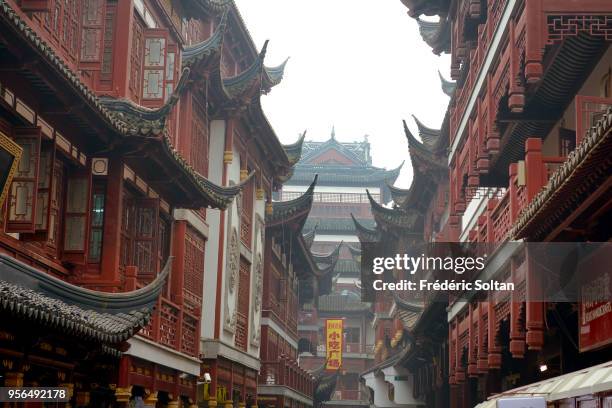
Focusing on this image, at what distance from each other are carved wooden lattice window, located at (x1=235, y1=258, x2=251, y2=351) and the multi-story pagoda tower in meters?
45.0

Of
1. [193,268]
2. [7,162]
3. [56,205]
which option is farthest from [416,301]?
[7,162]

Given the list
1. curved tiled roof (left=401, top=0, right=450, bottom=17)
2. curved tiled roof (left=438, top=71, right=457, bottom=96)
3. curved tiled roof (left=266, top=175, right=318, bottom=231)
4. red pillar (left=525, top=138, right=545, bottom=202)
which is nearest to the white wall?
curved tiled roof (left=401, top=0, right=450, bottom=17)

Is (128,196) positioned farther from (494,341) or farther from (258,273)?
(258,273)

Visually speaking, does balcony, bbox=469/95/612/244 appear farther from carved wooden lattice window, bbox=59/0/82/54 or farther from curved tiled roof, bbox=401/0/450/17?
curved tiled roof, bbox=401/0/450/17

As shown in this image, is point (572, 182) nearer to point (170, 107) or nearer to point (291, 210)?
point (170, 107)

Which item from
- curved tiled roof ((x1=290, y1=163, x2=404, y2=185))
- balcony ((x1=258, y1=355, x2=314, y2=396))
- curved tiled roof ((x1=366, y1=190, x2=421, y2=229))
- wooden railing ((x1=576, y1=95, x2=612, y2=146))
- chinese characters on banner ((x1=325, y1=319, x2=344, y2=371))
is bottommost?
balcony ((x1=258, y1=355, x2=314, y2=396))

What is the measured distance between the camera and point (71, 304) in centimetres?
1600

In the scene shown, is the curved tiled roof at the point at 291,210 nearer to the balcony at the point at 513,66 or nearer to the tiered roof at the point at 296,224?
the tiered roof at the point at 296,224

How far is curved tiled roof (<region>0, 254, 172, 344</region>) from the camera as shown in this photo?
13273mm

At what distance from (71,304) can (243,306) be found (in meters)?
17.6

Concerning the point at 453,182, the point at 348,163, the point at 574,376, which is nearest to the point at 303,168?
the point at 348,163

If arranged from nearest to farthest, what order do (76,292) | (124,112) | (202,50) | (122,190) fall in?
(76,292), (122,190), (124,112), (202,50)

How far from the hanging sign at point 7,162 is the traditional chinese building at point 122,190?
36.4 inches

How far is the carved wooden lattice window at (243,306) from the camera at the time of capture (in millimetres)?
32625
